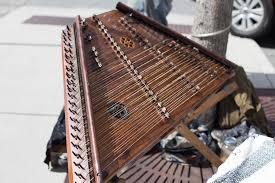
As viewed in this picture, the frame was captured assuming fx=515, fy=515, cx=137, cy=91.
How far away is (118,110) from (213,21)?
5.18ft

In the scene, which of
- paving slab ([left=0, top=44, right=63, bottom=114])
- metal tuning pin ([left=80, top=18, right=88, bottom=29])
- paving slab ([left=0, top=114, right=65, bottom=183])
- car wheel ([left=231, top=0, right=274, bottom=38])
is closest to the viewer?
metal tuning pin ([left=80, top=18, right=88, bottom=29])

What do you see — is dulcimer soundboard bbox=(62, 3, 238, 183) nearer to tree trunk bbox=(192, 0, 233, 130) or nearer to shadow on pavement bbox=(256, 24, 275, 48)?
tree trunk bbox=(192, 0, 233, 130)

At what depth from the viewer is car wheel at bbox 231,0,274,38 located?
6.92 metres

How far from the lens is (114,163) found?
215 cm

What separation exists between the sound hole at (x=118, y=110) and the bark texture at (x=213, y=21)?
1.51m

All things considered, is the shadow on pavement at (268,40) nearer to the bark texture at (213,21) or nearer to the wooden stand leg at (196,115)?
the bark texture at (213,21)

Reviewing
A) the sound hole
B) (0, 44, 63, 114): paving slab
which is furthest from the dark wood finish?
(0, 44, 63, 114): paving slab

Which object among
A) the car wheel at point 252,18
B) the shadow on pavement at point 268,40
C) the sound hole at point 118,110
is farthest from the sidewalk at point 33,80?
the sound hole at point 118,110

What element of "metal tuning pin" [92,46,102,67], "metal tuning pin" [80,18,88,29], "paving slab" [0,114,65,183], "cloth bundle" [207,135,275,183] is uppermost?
"metal tuning pin" [80,18,88,29]

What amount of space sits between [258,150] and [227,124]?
143cm

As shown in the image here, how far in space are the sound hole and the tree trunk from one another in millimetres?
1452

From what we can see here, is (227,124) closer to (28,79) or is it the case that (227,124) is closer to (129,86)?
(129,86)

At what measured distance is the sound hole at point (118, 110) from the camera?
248 centimetres

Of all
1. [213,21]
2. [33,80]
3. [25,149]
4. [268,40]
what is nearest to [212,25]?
[213,21]
